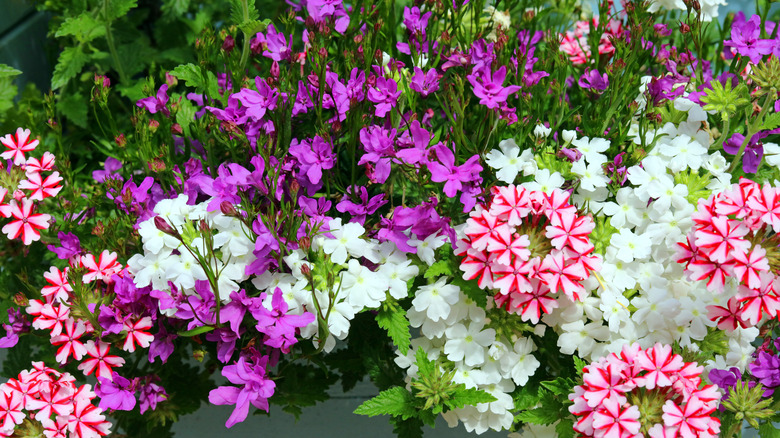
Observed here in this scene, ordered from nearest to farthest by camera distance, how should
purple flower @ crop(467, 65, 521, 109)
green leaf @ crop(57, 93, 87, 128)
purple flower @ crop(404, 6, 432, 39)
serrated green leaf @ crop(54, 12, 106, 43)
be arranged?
purple flower @ crop(467, 65, 521, 109) < purple flower @ crop(404, 6, 432, 39) < serrated green leaf @ crop(54, 12, 106, 43) < green leaf @ crop(57, 93, 87, 128)

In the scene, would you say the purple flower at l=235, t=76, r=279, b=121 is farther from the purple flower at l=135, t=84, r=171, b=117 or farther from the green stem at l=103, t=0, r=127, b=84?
the green stem at l=103, t=0, r=127, b=84

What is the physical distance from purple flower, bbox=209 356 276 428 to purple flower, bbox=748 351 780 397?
934mm

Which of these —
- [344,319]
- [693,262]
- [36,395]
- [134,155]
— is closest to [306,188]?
[344,319]

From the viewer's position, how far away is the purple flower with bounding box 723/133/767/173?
1.44 meters

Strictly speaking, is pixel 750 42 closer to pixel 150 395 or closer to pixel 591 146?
pixel 591 146

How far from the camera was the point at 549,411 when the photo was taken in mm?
1308

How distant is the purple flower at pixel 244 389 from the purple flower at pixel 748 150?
110cm

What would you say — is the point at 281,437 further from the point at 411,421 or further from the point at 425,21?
the point at 425,21

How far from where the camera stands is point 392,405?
1.31m

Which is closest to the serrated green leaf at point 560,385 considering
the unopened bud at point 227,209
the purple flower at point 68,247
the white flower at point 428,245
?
the white flower at point 428,245

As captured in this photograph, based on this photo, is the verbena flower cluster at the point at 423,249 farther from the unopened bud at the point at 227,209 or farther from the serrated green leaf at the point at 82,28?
the serrated green leaf at the point at 82,28

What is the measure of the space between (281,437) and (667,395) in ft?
3.55

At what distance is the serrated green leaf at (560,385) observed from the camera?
1.28 m

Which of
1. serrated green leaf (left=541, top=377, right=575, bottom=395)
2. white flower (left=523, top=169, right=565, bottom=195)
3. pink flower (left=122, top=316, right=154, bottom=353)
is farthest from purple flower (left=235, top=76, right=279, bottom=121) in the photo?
serrated green leaf (left=541, top=377, right=575, bottom=395)
